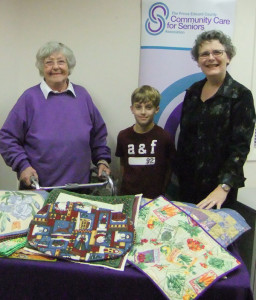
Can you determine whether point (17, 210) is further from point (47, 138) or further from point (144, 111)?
point (144, 111)

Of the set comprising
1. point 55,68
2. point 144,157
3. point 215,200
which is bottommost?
point 215,200

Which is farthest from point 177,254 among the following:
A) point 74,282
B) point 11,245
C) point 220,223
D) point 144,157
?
point 144,157

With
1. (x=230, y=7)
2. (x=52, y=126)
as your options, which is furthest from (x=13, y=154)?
(x=230, y=7)

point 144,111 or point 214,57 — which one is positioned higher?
point 214,57

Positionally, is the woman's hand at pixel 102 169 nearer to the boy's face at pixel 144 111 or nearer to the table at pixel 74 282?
the boy's face at pixel 144 111

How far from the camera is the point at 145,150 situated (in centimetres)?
196

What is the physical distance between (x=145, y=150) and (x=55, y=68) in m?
0.75

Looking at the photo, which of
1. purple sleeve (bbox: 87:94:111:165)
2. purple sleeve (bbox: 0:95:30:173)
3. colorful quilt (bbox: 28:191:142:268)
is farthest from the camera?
purple sleeve (bbox: 87:94:111:165)

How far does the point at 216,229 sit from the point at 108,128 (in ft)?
4.30

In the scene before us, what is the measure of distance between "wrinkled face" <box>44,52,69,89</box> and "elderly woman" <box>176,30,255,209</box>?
2.59ft

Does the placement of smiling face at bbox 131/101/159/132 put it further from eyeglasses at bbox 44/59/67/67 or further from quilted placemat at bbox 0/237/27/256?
quilted placemat at bbox 0/237/27/256

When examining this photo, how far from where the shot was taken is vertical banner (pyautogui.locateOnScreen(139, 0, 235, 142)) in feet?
7.23

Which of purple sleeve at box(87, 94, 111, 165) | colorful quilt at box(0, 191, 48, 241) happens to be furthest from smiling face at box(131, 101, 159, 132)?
colorful quilt at box(0, 191, 48, 241)

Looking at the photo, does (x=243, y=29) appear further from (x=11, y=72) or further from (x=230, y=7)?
(x=11, y=72)
